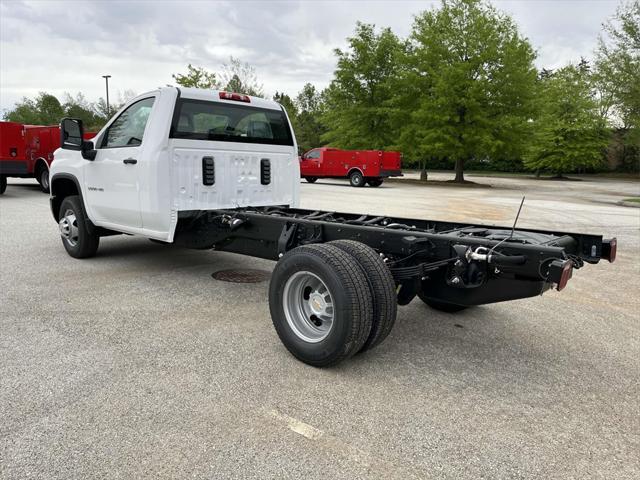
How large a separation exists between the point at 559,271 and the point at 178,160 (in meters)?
3.86

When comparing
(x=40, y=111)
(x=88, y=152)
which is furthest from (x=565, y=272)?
(x=40, y=111)

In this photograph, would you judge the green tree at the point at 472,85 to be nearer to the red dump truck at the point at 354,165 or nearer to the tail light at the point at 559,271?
the red dump truck at the point at 354,165

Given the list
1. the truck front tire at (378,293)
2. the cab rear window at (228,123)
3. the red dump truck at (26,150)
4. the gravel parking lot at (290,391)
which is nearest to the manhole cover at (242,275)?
the gravel parking lot at (290,391)

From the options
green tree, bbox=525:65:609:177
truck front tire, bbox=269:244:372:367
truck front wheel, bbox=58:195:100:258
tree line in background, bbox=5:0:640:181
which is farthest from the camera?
green tree, bbox=525:65:609:177

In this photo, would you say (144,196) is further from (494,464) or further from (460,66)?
(460,66)

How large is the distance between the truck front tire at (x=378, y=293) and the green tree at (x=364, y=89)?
30.3 metres

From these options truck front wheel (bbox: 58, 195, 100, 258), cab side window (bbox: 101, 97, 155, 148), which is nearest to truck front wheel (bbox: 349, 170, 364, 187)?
truck front wheel (bbox: 58, 195, 100, 258)

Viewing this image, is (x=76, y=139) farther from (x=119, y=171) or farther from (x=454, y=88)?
(x=454, y=88)

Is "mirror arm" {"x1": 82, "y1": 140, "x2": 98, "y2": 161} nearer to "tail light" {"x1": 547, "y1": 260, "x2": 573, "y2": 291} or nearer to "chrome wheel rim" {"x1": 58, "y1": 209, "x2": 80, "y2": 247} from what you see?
"chrome wheel rim" {"x1": 58, "y1": 209, "x2": 80, "y2": 247}

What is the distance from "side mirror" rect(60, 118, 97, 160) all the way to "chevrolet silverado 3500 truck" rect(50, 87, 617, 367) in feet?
0.05

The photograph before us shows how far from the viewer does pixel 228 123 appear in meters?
5.81

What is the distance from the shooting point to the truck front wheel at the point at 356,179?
25.6 m

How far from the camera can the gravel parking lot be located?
2.51m

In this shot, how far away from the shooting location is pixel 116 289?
5461 mm
